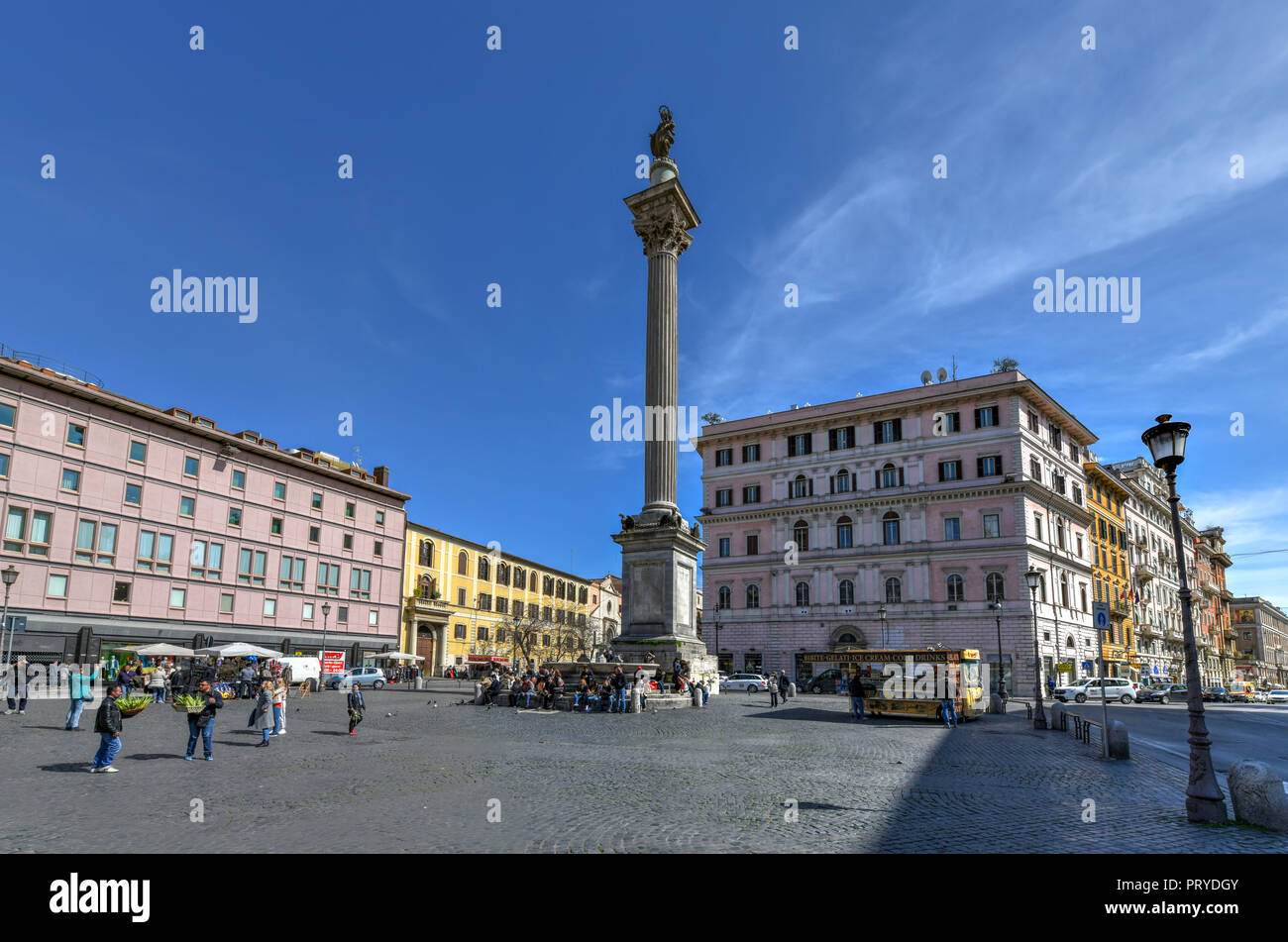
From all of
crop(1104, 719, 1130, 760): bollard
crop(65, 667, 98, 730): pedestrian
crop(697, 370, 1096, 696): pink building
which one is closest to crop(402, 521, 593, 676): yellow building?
crop(697, 370, 1096, 696): pink building

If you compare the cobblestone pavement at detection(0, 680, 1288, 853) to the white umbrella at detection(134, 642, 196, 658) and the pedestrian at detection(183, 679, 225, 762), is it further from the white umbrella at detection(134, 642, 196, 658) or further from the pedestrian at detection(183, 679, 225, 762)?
the white umbrella at detection(134, 642, 196, 658)

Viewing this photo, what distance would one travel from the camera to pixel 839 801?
32.3 feet

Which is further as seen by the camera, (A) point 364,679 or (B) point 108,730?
(A) point 364,679

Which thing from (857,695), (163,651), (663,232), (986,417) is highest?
(663,232)

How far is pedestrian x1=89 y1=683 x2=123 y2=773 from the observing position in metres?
11.8

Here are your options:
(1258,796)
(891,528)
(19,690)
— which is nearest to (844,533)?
(891,528)

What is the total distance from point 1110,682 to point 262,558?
2029 inches

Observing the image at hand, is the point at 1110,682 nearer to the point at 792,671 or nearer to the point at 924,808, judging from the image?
the point at 792,671

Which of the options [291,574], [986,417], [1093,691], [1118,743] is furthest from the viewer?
[986,417]

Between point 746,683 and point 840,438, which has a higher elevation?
point 840,438

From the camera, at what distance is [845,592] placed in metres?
54.8

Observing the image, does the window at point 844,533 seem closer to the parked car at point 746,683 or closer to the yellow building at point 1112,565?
the parked car at point 746,683

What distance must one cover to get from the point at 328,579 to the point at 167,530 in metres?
12.2

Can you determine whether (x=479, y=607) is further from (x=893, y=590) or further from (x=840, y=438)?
(x=893, y=590)
